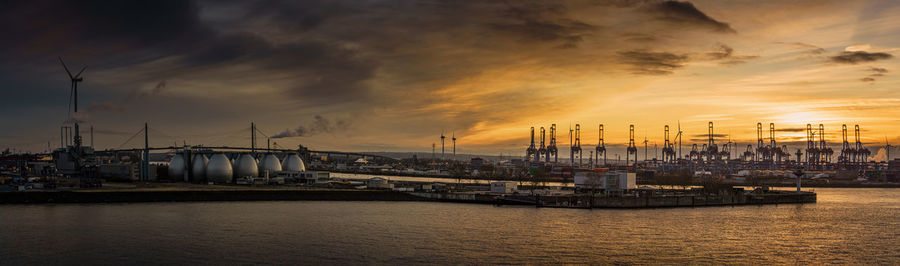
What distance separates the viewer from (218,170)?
60406 millimetres

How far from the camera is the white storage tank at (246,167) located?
62.8 meters

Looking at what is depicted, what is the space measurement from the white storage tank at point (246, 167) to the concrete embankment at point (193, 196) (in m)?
12.2

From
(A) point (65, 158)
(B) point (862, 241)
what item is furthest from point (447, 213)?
(A) point (65, 158)

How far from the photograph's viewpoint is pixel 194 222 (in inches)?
1367

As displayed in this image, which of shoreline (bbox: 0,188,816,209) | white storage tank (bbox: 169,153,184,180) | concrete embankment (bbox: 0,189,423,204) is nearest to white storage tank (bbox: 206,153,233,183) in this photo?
white storage tank (bbox: 169,153,184,180)

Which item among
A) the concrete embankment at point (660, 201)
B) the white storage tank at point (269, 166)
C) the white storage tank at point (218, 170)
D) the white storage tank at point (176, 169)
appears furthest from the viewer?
the white storage tank at point (269, 166)

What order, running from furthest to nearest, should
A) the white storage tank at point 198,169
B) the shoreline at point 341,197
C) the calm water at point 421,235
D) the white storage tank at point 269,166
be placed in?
1. the white storage tank at point 269,166
2. the white storage tank at point 198,169
3. the shoreline at point 341,197
4. the calm water at point 421,235

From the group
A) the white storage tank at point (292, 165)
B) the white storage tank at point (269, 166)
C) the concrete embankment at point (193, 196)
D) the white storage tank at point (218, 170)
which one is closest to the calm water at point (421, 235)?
the concrete embankment at point (193, 196)

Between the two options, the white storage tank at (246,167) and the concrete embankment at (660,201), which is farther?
the white storage tank at (246,167)

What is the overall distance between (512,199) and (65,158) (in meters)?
40.8

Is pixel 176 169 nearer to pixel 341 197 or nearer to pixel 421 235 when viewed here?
pixel 341 197

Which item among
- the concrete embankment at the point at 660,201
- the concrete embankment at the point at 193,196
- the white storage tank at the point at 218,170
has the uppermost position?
the white storage tank at the point at 218,170

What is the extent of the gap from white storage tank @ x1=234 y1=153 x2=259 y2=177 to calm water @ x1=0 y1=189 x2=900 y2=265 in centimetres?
1709

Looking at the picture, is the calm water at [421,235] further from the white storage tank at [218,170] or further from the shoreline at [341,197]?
the white storage tank at [218,170]
